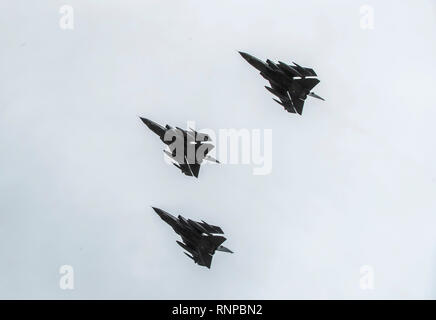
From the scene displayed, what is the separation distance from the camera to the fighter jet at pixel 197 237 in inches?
2648

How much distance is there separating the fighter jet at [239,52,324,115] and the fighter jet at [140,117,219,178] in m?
8.91

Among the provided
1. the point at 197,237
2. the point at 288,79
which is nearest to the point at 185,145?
the point at 197,237

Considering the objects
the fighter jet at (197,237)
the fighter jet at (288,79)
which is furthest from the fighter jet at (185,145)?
the fighter jet at (288,79)

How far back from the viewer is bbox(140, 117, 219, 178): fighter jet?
6638 cm

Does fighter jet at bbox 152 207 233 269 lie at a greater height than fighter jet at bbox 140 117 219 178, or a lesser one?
lesser

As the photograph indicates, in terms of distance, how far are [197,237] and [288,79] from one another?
18.2 m

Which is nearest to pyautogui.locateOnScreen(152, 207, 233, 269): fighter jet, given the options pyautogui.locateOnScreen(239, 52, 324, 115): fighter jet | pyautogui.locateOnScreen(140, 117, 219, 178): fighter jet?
pyautogui.locateOnScreen(140, 117, 219, 178): fighter jet

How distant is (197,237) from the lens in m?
68.2

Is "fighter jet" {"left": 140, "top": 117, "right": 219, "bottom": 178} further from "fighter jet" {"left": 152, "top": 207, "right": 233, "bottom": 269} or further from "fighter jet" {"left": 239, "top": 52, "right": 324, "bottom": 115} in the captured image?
"fighter jet" {"left": 239, "top": 52, "right": 324, "bottom": 115}

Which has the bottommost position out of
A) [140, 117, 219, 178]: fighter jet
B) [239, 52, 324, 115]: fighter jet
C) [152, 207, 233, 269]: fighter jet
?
[152, 207, 233, 269]: fighter jet

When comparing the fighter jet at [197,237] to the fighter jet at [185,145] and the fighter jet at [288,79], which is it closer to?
the fighter jet at [185,145]
